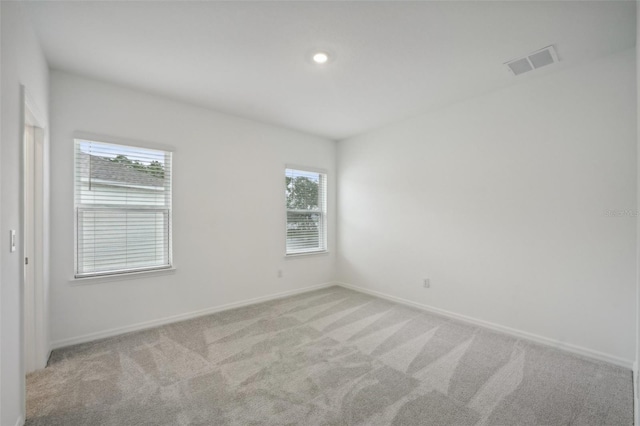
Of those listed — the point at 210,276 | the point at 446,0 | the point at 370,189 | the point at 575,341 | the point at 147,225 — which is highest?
the point at 446,0

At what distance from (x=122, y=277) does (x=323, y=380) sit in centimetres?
239

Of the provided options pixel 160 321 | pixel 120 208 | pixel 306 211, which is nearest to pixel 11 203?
pixel 120 208

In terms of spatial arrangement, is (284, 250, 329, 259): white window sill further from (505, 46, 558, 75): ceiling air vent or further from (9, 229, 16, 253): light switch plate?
(505, 46, 558, 75): ceiling air vent

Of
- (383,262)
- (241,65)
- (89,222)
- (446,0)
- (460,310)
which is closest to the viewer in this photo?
Answer: (446,0)

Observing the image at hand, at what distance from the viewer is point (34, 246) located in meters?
2.37

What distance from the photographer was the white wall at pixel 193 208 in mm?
2828

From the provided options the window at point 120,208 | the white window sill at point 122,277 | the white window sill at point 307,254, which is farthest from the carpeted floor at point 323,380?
the white window sill at point 307,254

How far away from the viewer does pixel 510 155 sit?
313cm

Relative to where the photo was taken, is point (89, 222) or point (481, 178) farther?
point (481, 178)

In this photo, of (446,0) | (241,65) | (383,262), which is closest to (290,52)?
(241,65)

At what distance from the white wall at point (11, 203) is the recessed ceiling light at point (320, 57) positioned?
194cm

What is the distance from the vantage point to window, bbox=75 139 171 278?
2955mm

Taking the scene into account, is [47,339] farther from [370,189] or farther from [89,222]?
[370,189]

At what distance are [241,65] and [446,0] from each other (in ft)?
5.72
